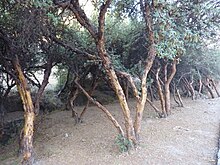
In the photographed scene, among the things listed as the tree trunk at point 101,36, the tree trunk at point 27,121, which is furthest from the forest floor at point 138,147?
the tree trunk at point 101,36

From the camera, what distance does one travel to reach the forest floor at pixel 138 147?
5.12m

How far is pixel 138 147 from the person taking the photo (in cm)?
551

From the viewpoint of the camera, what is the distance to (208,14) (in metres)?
6.30

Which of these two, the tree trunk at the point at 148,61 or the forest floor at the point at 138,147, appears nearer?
the forest floor at the point at 138,147

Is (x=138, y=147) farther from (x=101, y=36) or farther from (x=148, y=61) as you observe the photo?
(x=101, y=36)

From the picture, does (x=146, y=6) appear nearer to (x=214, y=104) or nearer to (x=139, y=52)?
(x=139, y=52)

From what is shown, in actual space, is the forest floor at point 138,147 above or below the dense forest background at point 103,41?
below

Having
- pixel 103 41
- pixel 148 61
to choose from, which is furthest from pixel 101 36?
pixel 148 61

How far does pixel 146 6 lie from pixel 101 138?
118 inches

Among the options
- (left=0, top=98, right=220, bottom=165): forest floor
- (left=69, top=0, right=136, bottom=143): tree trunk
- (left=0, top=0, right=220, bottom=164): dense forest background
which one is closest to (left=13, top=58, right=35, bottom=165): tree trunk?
(left=0, top=0, right=220, bottom=164): dense forest background

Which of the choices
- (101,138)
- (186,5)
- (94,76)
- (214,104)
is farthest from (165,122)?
(214,104)

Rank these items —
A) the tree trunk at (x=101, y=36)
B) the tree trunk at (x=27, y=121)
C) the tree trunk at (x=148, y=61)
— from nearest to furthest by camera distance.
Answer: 1. the tree trunk at (x=101, y=36)
2. the tree trunk at (x=27, y=121)
3. the tree trunk at (x=148, y=61)

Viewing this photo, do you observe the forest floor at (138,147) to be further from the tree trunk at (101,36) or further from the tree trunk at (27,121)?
the tree trunk at (101,36)

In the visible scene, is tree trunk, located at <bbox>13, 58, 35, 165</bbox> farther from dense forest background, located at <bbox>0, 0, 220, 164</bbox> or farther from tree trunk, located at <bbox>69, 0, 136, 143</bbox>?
tree trunk, located at <bbox>69, 0, 136, 143</bbox>
